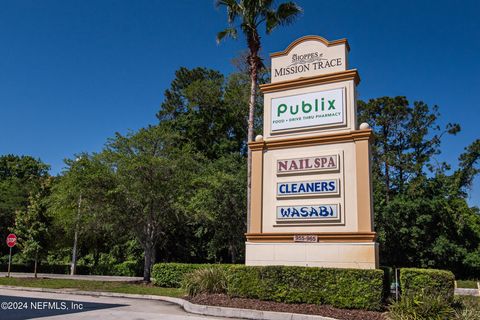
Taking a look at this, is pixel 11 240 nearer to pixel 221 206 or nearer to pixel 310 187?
pixel 221 206

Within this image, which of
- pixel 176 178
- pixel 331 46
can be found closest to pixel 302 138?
pixel 331 46

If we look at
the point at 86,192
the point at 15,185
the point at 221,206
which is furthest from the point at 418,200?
the point at 15,185

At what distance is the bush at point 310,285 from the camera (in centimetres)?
1171

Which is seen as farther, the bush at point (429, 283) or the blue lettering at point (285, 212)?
the blue lettering at point (285, 212)

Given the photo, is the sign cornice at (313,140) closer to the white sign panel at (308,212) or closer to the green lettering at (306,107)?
the green lettering at (306,107)

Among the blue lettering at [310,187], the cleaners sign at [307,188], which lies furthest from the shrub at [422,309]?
the blue lettering at [310,187]

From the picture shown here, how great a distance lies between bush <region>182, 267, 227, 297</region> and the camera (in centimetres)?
1434

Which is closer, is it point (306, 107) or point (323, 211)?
point (323, 211)

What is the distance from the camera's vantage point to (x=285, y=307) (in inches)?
479

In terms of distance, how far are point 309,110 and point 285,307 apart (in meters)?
6.58

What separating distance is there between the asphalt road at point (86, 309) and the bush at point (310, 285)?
2038mm

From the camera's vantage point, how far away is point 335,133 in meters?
14.1

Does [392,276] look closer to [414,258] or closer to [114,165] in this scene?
[114,165]

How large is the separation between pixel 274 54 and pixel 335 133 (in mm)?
4037
